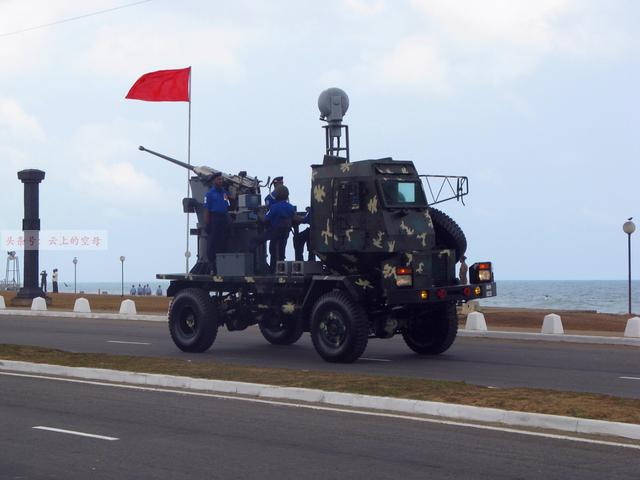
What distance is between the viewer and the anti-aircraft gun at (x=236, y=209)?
20422 mm

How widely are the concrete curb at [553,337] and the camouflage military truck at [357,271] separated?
5037mm

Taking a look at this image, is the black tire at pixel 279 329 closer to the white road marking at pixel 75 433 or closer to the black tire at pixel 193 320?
the black tire at pixel 193 320

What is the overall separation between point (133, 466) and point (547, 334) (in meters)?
16.4

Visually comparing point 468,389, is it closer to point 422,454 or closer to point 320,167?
point 422,454

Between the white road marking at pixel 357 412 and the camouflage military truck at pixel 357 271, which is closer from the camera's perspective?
the white road marking at pixel 357 412

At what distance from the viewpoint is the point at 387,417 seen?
1224cm

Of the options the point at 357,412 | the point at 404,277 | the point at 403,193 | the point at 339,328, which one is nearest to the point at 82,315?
the point at 339,328

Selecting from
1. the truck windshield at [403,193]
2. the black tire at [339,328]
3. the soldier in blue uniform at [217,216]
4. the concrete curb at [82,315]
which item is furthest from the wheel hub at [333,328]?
the concrete curb at [82,315]

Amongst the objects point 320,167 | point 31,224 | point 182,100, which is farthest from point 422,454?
point 31,224

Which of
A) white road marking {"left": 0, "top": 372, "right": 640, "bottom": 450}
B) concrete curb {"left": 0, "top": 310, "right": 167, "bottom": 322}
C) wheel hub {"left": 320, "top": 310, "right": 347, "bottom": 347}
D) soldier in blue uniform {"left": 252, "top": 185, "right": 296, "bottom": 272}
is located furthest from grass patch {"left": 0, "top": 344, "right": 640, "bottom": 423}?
concrete curb {"left": 0, "top": 310, "right": 167, "bottom": 322}

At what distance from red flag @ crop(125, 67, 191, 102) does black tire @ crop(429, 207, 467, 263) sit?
14.7 metres

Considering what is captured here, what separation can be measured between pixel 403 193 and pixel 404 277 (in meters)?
1.62

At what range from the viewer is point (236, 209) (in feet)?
68.3

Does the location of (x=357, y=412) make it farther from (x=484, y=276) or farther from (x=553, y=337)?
(x=553, y=337)
